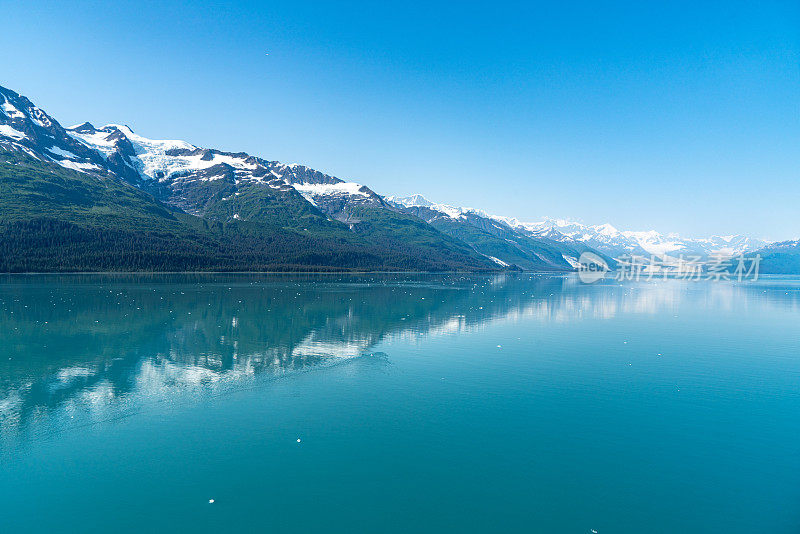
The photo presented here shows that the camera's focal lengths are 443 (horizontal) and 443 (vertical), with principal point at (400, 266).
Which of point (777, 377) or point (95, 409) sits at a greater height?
point (777, 377)

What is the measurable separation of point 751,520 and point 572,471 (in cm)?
724

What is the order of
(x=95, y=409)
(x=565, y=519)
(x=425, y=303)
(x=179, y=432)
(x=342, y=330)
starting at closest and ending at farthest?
(x=565, y=519)
(x=179, y=432)
(x=95, y=409)
(x=342, y=330)
(x=425, y=303)

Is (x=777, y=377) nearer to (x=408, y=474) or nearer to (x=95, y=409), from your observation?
(x=408, y=474)

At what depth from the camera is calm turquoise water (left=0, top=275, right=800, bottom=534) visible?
19.0 metres

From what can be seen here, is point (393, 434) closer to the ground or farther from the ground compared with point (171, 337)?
farther from the ground

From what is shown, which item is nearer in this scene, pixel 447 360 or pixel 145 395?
→ pixel 145 395

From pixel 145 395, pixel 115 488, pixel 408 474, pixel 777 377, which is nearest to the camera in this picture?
pixel 115 488

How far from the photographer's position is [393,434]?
1061 inches

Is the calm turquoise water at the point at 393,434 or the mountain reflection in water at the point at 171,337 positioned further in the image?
the mountain reflection in water at the point at 171,337

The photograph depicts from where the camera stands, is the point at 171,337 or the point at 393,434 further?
the point at 171,337

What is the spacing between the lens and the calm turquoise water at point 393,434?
749 inches

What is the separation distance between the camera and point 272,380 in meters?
38.0

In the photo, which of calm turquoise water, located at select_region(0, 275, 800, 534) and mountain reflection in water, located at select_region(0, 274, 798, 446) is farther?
mountain reflection in water, located at select_region(0, 274, 798, 446)

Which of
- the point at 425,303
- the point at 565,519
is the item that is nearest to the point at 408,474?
the point at 565,519
